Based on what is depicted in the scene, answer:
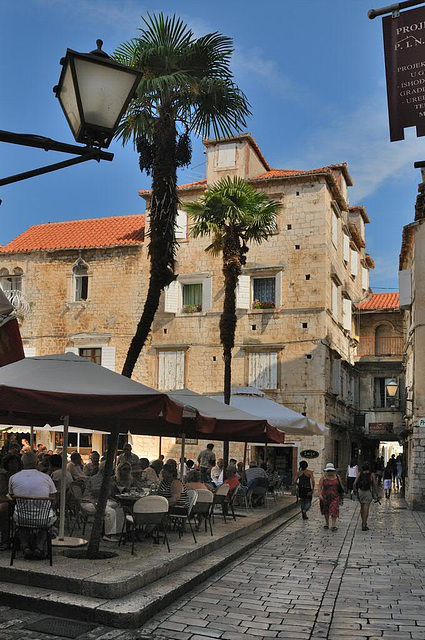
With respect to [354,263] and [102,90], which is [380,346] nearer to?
[354,263]

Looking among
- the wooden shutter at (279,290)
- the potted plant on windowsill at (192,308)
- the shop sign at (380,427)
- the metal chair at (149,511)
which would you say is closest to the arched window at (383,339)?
the shop sign at (380,427)

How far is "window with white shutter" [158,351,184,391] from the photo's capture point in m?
32.3

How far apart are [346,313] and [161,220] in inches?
942

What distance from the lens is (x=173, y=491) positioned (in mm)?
11477

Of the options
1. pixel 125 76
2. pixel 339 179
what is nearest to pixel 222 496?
pixel 125 76

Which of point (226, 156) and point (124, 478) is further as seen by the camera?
point (226, 156)

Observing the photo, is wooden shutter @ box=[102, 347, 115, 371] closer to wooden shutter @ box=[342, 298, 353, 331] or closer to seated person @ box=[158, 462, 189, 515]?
wooden shutter @ box=[342, 298, 353, 331]

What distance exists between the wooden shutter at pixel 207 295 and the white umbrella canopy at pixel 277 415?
10765 millimetres

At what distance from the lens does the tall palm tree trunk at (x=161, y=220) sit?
1439cm

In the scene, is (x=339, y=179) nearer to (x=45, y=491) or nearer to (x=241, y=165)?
(x=241, y=165)

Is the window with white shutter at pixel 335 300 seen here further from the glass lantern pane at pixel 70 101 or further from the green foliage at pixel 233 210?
Answer: the glass lantern pane at pixel 70 101

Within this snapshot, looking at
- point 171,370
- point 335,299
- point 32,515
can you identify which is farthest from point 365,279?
point 32,515

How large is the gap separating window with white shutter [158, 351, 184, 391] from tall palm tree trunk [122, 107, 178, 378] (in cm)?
1782

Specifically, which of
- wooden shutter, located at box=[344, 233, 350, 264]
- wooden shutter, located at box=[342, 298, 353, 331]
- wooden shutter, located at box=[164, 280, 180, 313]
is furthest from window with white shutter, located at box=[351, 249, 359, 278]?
wooden shutter, located at box=[164, 280, 180, 313]
